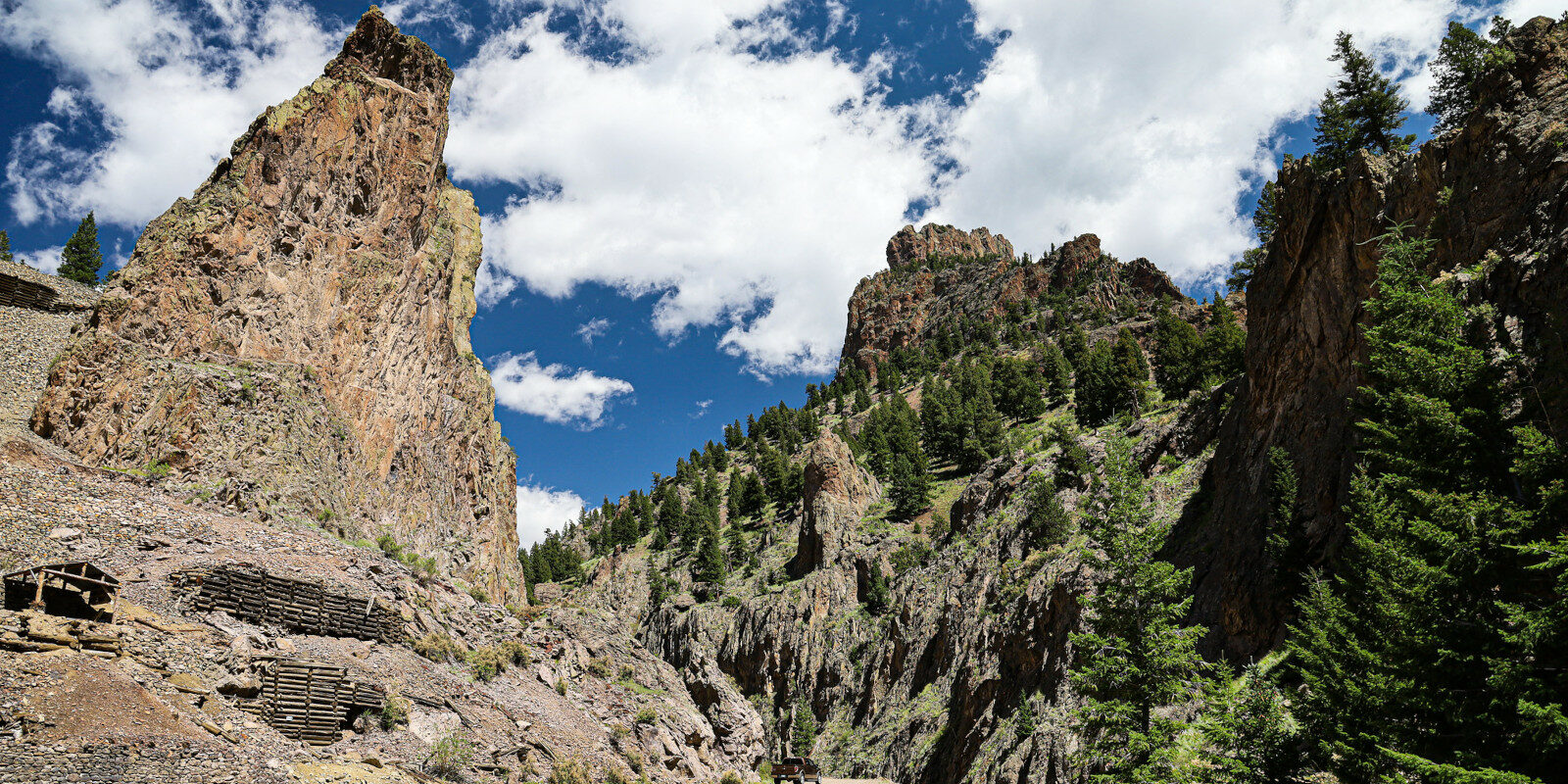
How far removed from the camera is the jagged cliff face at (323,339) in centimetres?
3008

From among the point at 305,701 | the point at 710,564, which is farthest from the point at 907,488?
the point at 305,701

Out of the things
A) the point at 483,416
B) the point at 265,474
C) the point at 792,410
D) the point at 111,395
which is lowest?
the point at 265,474

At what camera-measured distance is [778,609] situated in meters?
82.8

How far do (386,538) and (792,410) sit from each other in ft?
392

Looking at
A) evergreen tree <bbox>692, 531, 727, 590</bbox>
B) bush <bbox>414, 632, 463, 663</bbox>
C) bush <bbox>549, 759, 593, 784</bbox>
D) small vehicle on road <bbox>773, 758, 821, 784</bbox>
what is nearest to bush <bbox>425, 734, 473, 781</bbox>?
bush <bbox>549, 759, 593, 784</bbox>

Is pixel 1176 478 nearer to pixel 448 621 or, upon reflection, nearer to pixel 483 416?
pixel 448 621

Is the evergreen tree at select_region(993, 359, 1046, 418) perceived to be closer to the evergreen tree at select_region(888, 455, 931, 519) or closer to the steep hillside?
the steep hillside

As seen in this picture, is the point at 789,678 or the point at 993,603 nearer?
the point at 993,603

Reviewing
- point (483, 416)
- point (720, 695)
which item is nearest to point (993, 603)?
point (720, 695)

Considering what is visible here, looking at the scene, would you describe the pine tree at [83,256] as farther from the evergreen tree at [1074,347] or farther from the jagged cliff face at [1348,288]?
the evergreen tree at [1074,347]

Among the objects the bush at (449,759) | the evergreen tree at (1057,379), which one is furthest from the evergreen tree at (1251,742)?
the evergreen tree at (1057,379)

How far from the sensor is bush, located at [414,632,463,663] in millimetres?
26422

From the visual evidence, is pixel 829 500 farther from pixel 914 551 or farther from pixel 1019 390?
pixel 1019 390

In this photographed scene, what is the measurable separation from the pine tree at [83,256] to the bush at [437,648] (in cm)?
7438
